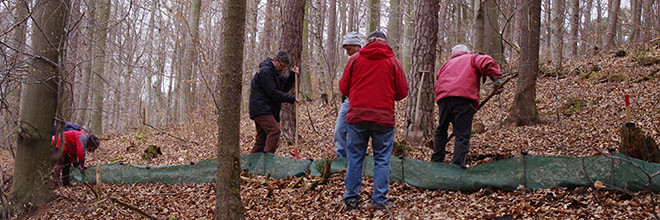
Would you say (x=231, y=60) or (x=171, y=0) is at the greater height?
(x=171, y=0)

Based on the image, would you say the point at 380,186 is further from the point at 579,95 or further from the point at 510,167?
the point at 579,95

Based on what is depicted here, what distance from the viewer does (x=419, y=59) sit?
6539 millimetres

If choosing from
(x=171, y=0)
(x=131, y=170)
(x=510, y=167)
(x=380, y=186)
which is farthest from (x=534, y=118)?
(x=171, y=0)

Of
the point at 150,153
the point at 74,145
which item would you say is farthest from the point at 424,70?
the point at 150,153

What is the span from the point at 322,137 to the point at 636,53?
8244mm

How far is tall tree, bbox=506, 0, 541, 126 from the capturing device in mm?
7281

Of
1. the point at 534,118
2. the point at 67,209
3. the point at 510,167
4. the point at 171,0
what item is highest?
the point at 171,0

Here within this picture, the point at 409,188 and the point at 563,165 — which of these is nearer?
the point at 563,165

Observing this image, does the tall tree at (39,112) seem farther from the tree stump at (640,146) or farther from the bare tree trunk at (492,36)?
the bare tree trunk at (492,36)

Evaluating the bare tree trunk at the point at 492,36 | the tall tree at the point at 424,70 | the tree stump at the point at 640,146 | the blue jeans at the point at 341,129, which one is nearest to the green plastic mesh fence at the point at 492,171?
the blue jeans at the point at 341,129

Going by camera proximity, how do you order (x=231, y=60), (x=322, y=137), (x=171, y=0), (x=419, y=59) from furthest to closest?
(x=171, y=0)
(x=322, y=137)
(x=419, y=59)
(x=231, y=60)

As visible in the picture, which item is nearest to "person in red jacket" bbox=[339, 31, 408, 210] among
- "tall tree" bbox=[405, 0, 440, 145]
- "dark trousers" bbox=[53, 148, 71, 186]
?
"tall tree" bbox=[405, 0, 440, 145]

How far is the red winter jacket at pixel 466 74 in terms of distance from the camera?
465cm

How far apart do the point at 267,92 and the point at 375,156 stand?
Answer: 7.31 feet
